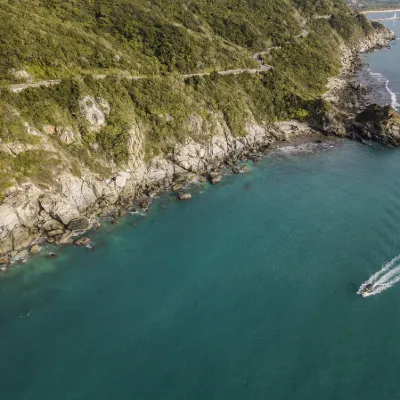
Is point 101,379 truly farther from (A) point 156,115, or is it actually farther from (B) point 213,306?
(A) point 156,115

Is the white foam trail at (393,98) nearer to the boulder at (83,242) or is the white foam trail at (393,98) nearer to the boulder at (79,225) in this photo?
the boulder at (79,225)

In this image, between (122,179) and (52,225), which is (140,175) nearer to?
(122,179)

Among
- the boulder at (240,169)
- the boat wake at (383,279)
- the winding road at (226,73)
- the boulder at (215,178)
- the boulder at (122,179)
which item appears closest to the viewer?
the boat wake at (383,279)

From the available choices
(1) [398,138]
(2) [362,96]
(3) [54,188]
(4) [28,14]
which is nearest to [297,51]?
(2) [362,96]

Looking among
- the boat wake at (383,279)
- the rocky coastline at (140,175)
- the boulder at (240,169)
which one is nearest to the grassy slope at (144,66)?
the rocky coastline at (140,175)

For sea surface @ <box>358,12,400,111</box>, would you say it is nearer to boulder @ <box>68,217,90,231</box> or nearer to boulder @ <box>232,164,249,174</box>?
boulder @ <box>232,164,249,174</box>

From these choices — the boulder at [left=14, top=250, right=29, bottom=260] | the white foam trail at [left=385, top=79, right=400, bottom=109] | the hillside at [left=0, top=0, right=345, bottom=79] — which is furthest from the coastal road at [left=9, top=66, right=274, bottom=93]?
the white foam trail at [left=385, top=79, right=400, bottom=109]
